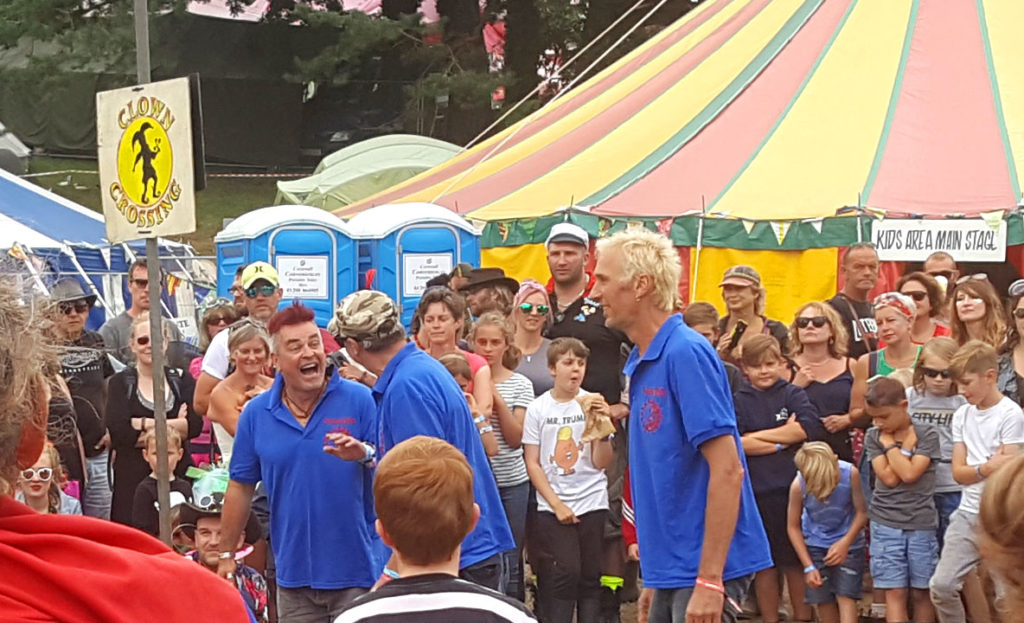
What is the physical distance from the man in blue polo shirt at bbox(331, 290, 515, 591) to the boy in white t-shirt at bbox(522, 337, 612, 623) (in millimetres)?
2012

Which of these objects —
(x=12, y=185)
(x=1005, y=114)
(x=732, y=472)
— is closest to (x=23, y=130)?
(x=12, y=185)

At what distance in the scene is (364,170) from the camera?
23.0m

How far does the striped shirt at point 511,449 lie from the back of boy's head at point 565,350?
0.66ft

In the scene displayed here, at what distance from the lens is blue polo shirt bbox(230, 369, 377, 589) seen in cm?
484

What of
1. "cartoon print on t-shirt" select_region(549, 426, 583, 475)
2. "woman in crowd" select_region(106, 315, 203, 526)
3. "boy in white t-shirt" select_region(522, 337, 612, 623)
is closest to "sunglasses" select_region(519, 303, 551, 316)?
"boy in white t-shirt" select_region(522, 337, 612, 623)

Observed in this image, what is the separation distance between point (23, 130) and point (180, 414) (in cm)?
2500

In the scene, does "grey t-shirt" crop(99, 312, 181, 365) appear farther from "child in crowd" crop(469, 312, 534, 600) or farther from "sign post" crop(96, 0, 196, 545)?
"sign post" crop(96, 0, 196, 545)

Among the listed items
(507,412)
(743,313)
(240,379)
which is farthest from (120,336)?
(743,313)

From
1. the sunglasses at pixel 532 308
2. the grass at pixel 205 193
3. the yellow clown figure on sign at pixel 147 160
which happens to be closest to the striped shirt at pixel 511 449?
the sunglasses at pixel 532 308

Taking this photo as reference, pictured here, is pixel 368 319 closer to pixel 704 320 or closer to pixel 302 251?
pixel 704 320

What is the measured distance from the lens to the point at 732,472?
13.1 feet

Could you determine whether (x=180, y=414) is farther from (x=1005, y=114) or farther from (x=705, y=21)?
(x=705, y=21)

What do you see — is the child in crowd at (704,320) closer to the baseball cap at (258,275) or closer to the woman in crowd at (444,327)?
the woman in crowd at (444,327)

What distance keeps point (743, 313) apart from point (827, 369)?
2.30 feet
